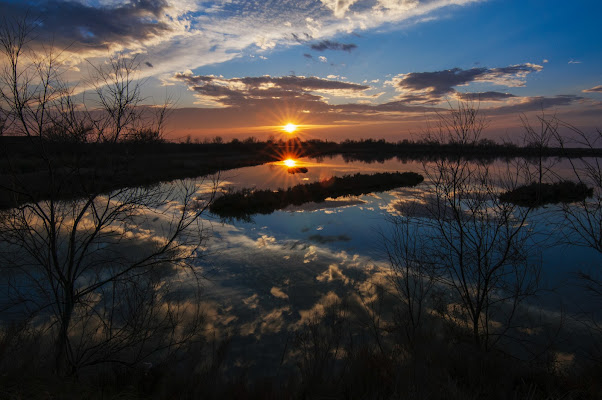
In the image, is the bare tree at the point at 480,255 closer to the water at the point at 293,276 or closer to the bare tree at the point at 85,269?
the water at the point at 293,276

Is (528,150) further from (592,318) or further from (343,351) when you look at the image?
(343,351)

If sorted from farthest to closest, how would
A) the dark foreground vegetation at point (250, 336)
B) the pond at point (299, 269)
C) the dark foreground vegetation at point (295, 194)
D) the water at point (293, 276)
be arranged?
1. the dark foreground vegetation at point (295, 194)
2. the pond at point (299, 269)
3. the water at point (293, 276)
4. the dark foreground vegetation at point (250, 336)

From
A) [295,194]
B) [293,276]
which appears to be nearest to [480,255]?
[293,276]

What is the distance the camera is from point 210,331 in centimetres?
666

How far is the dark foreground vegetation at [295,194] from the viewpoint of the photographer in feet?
60.8

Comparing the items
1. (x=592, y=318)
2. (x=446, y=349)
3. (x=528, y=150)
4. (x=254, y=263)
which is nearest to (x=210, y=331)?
(x=254, y=263)

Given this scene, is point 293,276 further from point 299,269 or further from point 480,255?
point 480,255

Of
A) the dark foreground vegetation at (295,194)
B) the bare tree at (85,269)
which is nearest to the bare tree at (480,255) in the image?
the bare tree at (85,269)

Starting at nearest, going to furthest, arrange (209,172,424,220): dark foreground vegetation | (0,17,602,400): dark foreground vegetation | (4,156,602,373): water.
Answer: (0,17,602,400): dark foreground vegetation, (4,156,602,373): water, (209,172,424,220): dark foreground vegetation

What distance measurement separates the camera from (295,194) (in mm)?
21656

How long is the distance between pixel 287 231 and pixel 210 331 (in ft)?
25.5

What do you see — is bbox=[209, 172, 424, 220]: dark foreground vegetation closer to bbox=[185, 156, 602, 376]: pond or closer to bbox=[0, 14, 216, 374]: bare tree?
bbox=[185, 156, 602, 376]: pond

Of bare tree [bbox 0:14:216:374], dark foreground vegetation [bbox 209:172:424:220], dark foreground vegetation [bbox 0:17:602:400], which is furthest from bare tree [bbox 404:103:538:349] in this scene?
dark foreground vegetation [bbox 209:172:424:220]

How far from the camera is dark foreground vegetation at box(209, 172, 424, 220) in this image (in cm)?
1853
